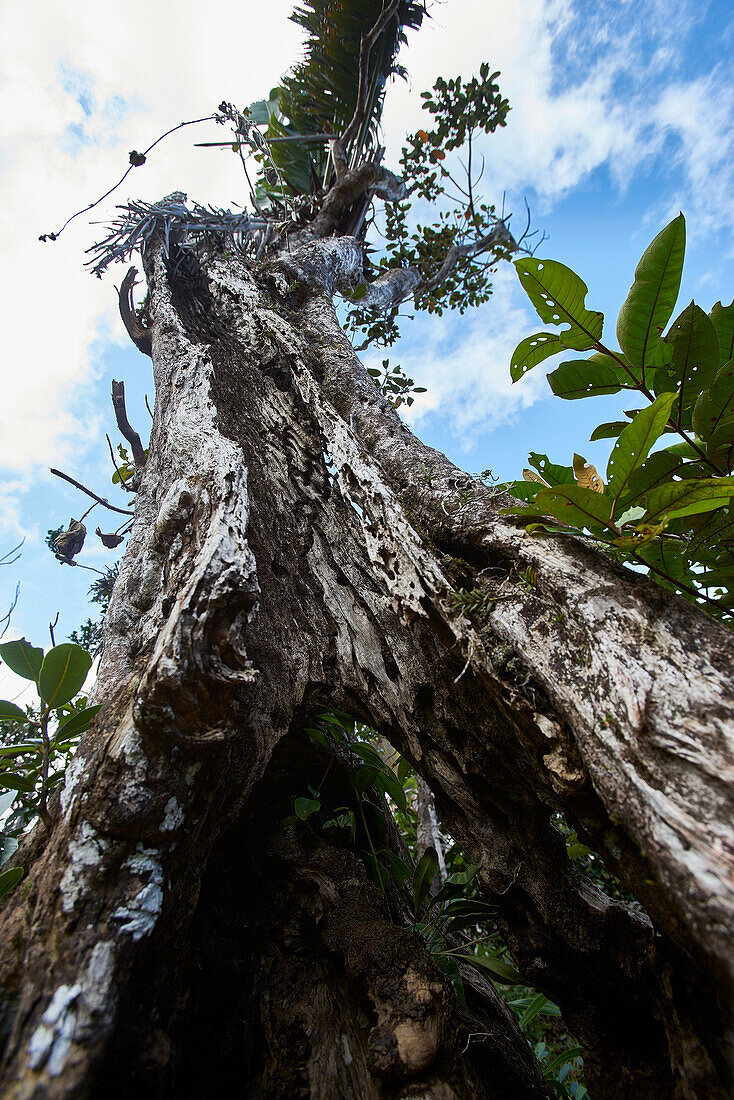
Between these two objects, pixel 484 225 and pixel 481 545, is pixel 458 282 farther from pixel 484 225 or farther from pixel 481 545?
pixel 481 545

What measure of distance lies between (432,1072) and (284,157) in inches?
274

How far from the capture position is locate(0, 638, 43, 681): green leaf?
124 centimetres

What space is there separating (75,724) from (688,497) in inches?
59.6

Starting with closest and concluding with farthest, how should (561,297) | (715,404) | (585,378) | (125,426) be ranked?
1. (715,404)
2. (561,297)
3. (585,378)
4. (125,426)

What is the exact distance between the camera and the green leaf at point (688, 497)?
3.83 ft

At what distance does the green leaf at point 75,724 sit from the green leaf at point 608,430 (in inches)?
66.5

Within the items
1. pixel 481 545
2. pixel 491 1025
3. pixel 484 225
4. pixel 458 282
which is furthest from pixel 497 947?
pixel 484 225

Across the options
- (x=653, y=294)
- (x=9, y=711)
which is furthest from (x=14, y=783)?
(x=653, y=294)

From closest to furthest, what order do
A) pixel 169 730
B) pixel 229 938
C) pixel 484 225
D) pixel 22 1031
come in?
pixel 22 1031, pixel 169 730, pixel 229 938, pixel 484 225

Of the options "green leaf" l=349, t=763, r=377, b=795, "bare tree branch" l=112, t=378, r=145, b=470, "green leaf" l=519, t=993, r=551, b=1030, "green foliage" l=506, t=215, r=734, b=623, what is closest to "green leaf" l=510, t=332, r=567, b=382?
"green foliage" l=506, t=215, r=734, b=623

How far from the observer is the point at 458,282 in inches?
269

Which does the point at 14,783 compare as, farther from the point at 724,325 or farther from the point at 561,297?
the point at 724,325

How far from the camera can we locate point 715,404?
55.0 inches

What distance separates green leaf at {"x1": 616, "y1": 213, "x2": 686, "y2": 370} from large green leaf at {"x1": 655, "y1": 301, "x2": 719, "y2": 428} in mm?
49
